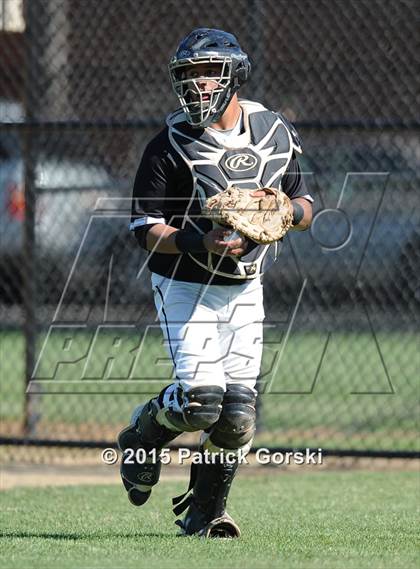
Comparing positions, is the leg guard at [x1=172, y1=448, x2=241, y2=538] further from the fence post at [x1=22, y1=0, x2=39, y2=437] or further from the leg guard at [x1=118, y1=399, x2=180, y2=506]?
the fence post at [x1=22, y1=0, x2=39, y2=437]

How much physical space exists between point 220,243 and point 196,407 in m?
0.68

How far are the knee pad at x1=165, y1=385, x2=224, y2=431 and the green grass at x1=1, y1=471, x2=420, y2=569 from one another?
0.49 meters

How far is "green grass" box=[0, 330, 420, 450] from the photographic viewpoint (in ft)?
28.3

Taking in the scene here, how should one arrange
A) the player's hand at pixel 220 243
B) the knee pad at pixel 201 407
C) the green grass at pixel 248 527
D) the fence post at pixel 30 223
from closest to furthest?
the green grass at pixel 248 527, the player's hand at pixel 220 243, the knee pad at pixel 201 407, the fence post at pixel 30 223

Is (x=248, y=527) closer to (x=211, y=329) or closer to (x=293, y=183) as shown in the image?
(x=211, y=329)

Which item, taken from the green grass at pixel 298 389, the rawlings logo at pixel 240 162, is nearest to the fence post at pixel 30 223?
the green grass at pixel 298 389

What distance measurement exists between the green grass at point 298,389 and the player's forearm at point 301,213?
97.6 inches

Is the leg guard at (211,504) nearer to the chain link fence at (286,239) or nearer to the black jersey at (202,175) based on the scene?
the black jersey at (202,175)

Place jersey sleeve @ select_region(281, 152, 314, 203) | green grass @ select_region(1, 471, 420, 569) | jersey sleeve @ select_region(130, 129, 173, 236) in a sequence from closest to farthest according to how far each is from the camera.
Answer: green grass @ select_region(1, 471, 420, 569) < jersey sleeve @ select_region(130, 129, 173, 236) < jersey sleeve @ select_region(281, 152, 314, 203)

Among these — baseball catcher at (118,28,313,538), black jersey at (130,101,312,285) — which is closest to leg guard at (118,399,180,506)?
baseball catcher at (118,28,313,538)

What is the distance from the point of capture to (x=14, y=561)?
14.2 feet

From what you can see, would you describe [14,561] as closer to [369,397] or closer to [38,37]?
[38,37]

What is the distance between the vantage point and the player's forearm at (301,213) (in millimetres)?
4941

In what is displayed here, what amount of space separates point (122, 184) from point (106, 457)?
2.39 meters
